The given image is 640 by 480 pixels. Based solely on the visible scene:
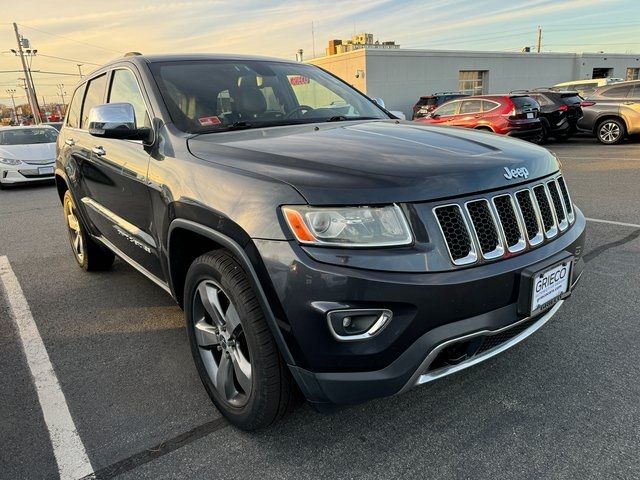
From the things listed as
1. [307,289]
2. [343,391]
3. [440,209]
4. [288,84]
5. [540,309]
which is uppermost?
[288,84]

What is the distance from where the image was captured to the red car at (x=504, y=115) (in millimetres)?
12633

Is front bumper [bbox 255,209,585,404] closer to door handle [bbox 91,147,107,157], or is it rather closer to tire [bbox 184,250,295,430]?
tire [bbox 184,250,295,430]

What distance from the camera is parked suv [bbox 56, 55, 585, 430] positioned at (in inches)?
72.3

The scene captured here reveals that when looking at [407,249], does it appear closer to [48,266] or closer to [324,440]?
[324,440]

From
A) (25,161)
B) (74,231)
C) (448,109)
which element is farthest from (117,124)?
(448,109)

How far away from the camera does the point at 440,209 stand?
1.94m

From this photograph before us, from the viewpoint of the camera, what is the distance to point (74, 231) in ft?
16.3

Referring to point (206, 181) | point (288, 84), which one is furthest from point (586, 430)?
point (288, 84)

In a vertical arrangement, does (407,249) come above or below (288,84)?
below

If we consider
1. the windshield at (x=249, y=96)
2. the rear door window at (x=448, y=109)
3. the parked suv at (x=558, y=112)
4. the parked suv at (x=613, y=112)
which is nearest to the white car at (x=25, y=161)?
the windshield at (x=249, y=96)

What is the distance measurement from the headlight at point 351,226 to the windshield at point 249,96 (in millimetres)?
1182

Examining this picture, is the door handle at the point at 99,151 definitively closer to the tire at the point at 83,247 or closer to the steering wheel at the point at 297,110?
the tire at the point at 83,247

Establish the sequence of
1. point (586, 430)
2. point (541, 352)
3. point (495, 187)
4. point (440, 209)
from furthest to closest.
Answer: point (541, 352) → point (586, 430) → point (495, 187) → point (440, 209)

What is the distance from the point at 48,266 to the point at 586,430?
5045 mm
